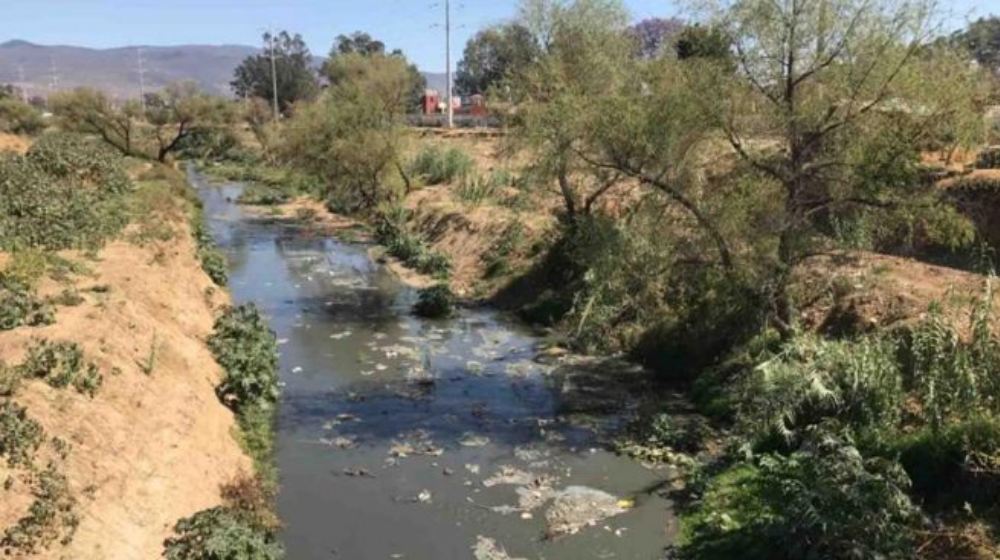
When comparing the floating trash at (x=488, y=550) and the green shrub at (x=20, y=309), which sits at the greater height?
the green shrub at (x=20, y=309)

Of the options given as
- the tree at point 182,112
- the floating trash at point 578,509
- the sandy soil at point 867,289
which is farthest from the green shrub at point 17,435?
the tree at point 182,112

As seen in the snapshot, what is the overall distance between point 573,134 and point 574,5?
920 cm

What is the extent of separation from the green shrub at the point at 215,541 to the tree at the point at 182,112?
51597 mm

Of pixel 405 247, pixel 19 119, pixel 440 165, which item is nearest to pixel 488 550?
pixel 405 247

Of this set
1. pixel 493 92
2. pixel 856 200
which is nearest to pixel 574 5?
pixel 493 92

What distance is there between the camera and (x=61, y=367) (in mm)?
13562

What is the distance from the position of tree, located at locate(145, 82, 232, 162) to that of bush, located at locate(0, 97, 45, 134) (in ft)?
44.9

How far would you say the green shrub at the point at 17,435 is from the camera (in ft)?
35.8

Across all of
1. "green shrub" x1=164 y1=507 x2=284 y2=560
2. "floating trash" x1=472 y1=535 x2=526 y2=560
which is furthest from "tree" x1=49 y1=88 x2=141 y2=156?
"floating trash" x1=472 y1=535 x2=526 y2=560

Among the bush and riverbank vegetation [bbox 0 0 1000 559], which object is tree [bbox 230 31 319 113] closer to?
the bush

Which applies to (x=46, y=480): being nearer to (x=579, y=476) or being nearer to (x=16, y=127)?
(x=579, y=476)

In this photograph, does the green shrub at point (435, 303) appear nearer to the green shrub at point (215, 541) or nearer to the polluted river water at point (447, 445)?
the polluted river water at point (447, 445)

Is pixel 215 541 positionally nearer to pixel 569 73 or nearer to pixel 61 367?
pixel 61 367

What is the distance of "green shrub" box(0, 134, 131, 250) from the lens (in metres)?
23.2
